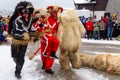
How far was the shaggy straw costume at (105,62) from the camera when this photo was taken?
705cm

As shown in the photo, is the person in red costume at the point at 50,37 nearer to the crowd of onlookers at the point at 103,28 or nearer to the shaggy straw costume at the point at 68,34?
the shaggy straw costume at the point at 68,34

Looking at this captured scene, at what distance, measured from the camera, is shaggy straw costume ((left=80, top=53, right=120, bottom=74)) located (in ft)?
23.1

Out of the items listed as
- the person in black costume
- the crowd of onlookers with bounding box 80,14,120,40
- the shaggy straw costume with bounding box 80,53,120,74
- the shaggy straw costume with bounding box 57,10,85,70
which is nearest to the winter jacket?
the crowd of onlookers with bounding box 80,14,120,40

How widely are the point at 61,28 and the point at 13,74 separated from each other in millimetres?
1472

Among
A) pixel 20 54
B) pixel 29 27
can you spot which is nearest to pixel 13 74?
pixel 20 54

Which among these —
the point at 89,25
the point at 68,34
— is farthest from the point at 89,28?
the point at 68,34

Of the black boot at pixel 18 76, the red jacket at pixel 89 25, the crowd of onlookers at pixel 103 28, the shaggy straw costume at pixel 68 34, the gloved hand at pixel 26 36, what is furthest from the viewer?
the red jacket at pixel 89 25

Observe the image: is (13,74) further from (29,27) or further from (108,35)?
(108,35)

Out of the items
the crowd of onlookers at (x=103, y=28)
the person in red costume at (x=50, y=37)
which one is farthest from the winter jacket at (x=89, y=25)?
the person in red costume at (x=50, y=37)

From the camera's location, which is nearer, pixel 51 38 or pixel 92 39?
pixel 51 38

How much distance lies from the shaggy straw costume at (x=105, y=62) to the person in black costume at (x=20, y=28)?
199 cm

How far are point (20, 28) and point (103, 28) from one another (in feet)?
32.5

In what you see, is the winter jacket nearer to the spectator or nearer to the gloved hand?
the spectator

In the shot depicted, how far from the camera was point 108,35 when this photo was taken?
51.7 feet
